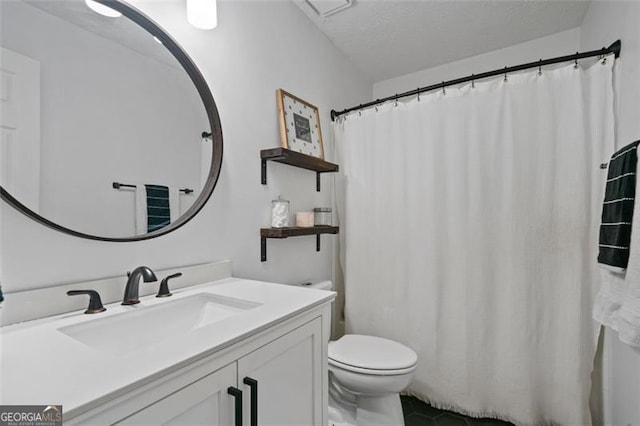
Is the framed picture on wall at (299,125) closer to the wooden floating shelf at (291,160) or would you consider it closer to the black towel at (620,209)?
the wooden floating shelf at (291,160)

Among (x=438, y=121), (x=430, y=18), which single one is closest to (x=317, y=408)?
(x=438, y=121)

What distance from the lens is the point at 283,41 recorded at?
1.78 m

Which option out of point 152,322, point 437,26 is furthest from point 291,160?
point 437,26

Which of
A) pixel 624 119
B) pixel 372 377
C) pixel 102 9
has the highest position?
pixel 102 9

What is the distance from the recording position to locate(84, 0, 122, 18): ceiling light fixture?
97cm

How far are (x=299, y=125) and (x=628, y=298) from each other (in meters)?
1.64

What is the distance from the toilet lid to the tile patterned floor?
1.58ft

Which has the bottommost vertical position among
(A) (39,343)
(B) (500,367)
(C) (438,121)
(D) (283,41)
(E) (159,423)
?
(B) (500,367)

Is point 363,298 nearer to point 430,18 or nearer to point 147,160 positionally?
point 147,160

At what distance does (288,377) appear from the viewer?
2.99 ft

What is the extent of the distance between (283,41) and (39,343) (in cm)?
174

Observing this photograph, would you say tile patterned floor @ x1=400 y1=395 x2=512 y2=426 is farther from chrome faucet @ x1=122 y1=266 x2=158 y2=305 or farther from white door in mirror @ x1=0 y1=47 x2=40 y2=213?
white door in mirror @ x1=0 y1=47 x2=40 y2=213

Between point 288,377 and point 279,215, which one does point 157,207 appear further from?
point 288,377

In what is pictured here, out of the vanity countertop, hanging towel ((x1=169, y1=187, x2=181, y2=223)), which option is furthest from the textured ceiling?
the vanity countertop
